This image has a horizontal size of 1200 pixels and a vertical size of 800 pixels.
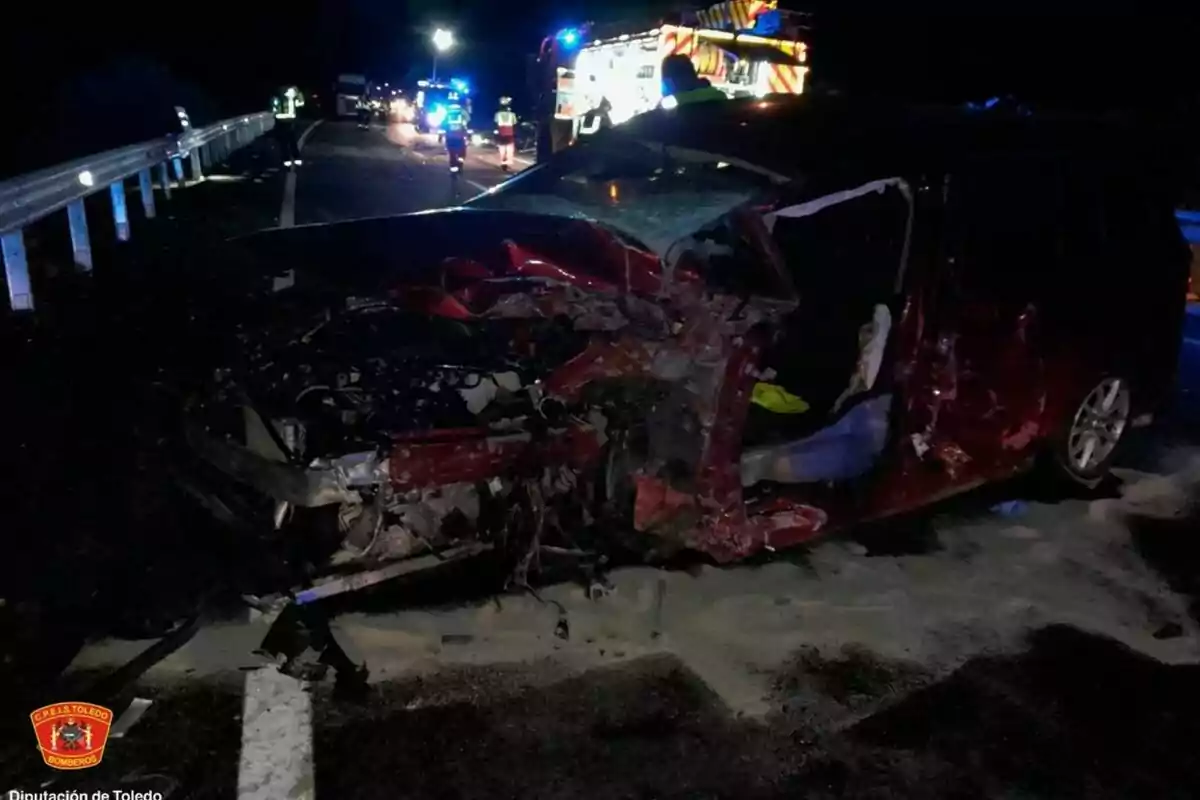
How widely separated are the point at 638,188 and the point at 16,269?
5230mm

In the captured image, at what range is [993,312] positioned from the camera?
445 cm

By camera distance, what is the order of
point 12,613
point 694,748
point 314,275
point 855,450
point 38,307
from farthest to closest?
point 38,307, point 855,450, point 314,275, point 12,613, point 694,748

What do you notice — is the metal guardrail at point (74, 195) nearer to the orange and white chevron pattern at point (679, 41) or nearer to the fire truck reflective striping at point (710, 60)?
the orange and white chevron pattern at point (679, 41)

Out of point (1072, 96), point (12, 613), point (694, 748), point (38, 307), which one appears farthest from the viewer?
point (1072, 96)

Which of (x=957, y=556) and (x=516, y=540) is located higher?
(x=516, y=540)

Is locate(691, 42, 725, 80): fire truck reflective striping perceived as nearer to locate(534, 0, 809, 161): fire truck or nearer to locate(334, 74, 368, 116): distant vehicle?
locate(534, 0, 809, 161): fire truck

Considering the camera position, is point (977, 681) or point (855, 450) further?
point (855, 450)

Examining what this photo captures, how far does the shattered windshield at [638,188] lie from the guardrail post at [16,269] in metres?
4.18

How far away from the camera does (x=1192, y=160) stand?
5871 mm

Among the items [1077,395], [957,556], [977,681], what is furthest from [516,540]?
[1077,395]

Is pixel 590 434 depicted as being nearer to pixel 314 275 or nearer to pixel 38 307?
pixel 314 275

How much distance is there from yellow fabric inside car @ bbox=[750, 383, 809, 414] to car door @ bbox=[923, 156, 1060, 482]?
63 cm

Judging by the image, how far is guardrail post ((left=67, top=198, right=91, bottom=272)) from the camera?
30.3 ft

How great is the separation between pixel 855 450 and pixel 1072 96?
31732 millimetres
